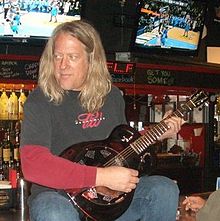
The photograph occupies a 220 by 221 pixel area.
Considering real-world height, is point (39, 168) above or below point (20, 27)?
below

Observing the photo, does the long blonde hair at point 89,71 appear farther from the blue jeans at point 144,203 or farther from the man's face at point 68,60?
the blue jeans at point 144,203

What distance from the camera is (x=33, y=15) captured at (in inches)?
179

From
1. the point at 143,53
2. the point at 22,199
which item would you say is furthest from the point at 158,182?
the point at 143,53

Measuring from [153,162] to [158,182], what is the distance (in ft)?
0.75

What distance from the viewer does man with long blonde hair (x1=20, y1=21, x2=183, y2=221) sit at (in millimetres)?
2070

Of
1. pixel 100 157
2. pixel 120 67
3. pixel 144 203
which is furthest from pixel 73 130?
pixel 120 67

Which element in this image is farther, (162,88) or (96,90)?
(162,88)

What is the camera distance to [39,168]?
6.80 feet

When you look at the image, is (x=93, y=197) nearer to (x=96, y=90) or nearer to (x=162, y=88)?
(x=96, y=90)

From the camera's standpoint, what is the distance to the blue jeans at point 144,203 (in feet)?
6.54

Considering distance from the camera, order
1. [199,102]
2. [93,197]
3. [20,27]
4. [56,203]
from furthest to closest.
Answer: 1. [20,27]
2. [199,102]
3. [93,197]
4. [56,203]

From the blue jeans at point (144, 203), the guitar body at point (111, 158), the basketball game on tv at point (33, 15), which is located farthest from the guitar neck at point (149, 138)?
the basketball game on tv at point (33, 15)

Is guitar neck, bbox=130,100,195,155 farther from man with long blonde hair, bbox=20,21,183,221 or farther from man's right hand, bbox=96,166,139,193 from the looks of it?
man's right hand, bbox=96,166,139,193

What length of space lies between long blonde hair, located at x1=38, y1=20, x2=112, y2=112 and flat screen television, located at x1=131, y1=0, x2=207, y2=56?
2692mm
